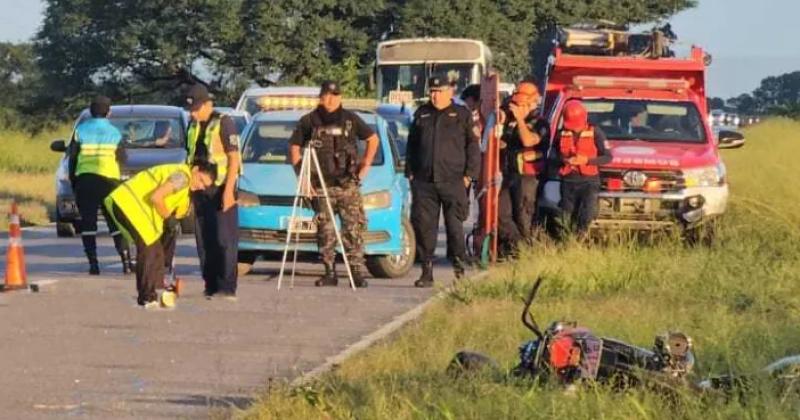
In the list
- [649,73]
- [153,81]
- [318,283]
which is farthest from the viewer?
[153,81]

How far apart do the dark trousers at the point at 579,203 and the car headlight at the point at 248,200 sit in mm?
3076

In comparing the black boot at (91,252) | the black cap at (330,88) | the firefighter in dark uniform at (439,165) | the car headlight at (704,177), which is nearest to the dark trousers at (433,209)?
the firefighter in dark uniform at (439,165)

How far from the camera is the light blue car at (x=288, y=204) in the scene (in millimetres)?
16094

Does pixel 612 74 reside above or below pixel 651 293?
above

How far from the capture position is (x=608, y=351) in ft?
26.0

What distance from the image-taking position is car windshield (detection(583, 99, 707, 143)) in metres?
18.5

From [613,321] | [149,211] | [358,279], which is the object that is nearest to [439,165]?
[358,279]

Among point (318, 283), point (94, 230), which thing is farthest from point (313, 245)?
point (94, 230)

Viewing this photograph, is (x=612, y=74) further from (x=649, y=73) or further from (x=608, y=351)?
(x=608, y=351)

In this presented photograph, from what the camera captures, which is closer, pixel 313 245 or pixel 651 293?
pixel 651 293

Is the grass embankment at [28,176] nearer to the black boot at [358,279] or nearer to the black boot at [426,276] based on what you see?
the black boot at [358,279]

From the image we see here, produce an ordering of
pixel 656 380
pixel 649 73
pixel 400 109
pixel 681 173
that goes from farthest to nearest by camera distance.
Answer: pixel 400 109 < pixel 649 73 < pixel 681 173 < pixel 656 380

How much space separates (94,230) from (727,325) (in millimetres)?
7629

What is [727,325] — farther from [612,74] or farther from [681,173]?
[612,74]
